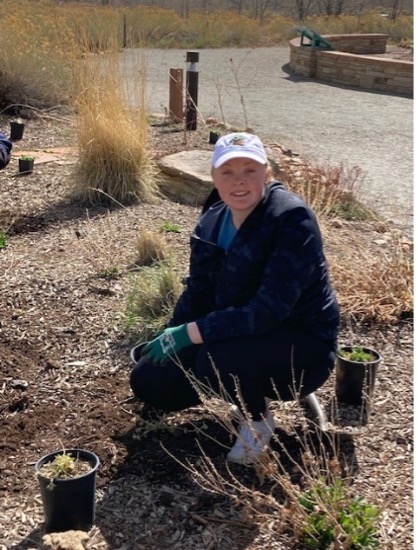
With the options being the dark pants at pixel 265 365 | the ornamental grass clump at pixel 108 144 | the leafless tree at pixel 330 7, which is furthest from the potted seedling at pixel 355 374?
the leafless tree at pixel 330 7

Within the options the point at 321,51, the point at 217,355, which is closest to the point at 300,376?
the point at 217,355

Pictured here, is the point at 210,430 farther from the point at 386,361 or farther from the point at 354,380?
the point at 386,361

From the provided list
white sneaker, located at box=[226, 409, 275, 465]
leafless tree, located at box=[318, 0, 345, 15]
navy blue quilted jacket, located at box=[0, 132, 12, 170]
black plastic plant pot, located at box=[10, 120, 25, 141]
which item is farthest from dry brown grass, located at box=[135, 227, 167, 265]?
leafless tree, located at box=[318, 0, 345, 15]

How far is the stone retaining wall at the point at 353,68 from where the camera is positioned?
14.4 meters

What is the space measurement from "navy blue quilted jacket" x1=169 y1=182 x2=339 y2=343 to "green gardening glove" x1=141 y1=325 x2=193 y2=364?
0.27 ft

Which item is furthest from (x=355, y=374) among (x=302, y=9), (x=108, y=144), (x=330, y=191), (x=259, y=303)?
(x=302, y=9)

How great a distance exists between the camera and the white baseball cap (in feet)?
9.44

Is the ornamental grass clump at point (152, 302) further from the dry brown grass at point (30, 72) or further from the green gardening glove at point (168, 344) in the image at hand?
the dry brown grass at point (30, 72)

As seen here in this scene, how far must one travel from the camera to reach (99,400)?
355cm

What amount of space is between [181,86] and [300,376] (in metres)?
7.56

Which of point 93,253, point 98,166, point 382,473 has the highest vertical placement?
point 98,166

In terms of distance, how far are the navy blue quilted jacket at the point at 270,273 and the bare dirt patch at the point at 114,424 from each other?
15.4 inches

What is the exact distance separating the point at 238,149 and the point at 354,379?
45.9 inches

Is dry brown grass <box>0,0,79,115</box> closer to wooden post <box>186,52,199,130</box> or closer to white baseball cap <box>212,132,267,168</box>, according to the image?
wooden post <box>186,52,199,130</box>
